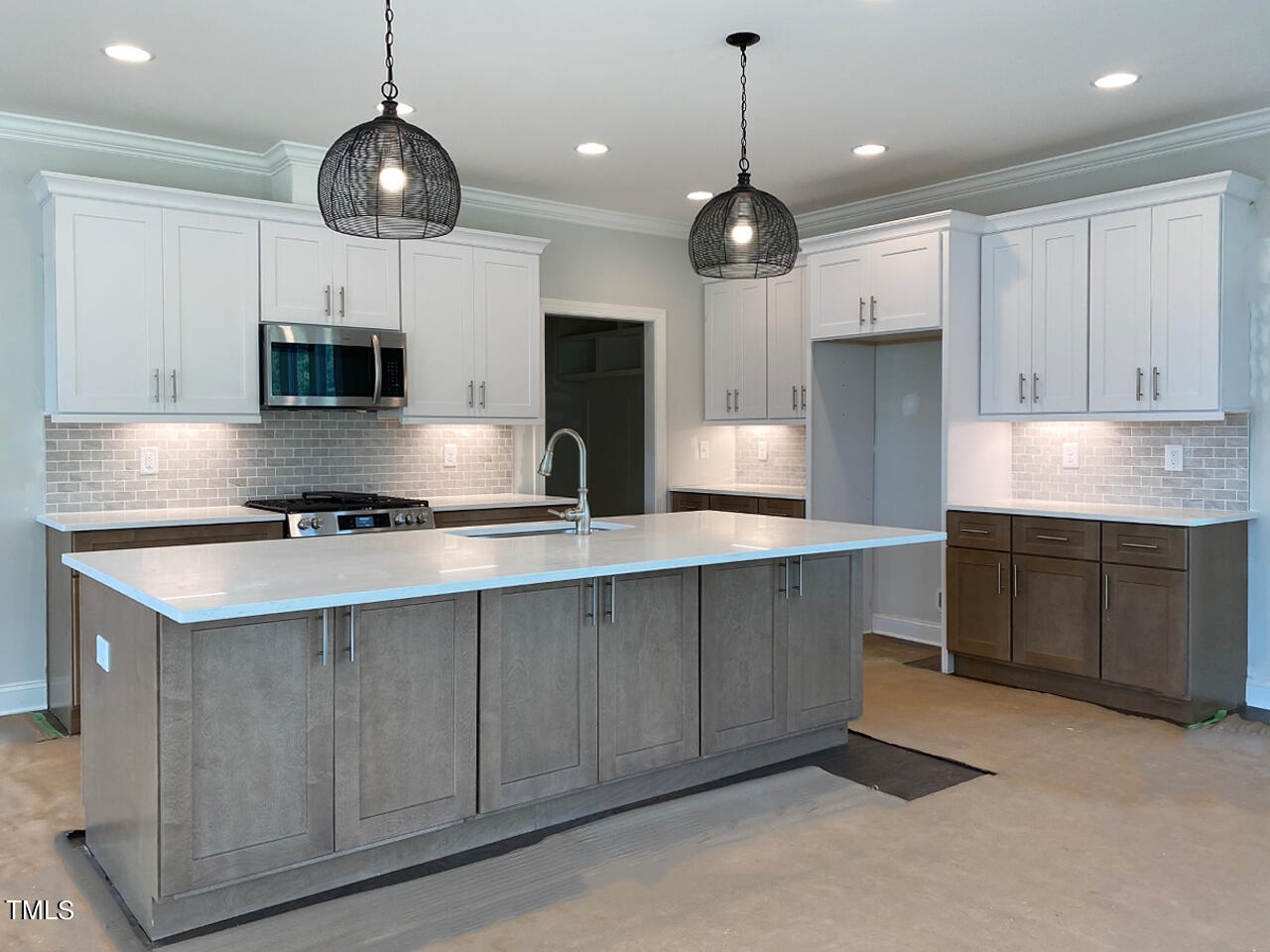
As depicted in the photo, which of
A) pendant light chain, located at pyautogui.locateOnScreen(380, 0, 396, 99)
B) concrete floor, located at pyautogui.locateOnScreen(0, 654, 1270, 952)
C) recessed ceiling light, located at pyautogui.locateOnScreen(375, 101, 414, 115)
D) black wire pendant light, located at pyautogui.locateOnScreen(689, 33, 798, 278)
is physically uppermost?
recessed ceiling light, located at pyautogui.locateOnScreen(375, 101, 414, 115)

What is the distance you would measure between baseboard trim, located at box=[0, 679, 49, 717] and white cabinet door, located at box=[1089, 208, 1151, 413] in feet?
16.7

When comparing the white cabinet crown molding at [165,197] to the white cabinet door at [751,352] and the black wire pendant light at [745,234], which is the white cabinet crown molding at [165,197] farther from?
the white cabinet door at [751,352]

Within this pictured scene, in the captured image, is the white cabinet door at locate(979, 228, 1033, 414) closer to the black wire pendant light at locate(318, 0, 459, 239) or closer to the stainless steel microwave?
the stainless steel microwave

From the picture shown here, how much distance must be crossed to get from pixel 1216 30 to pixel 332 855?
3.95 meters

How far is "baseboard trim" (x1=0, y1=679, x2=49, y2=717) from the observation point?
466 centimetres

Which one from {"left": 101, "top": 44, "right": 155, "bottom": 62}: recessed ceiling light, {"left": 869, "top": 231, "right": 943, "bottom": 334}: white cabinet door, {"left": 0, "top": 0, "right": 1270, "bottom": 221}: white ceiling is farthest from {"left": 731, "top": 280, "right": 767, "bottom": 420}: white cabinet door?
{"left": 101, "top": 44, "right": 155, "bottom": 62}: recessed ceiling light

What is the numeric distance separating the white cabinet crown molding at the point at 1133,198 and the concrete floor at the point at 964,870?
2.35 m

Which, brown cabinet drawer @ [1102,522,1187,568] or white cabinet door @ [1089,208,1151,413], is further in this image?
white cabinet door @ [1089,208,1151,413]

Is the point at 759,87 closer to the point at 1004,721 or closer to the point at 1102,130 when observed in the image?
the point at 1102,130

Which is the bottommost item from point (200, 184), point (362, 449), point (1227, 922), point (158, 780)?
point (1227, 922)

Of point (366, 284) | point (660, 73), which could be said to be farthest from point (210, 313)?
point (660, 73)

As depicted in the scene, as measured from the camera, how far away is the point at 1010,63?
393 centimetres

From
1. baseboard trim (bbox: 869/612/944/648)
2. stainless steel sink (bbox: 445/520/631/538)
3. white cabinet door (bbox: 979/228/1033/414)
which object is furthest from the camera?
baseboard trim (bbox: 869/612/944/648)

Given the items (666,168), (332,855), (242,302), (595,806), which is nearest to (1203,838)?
(595,806)
